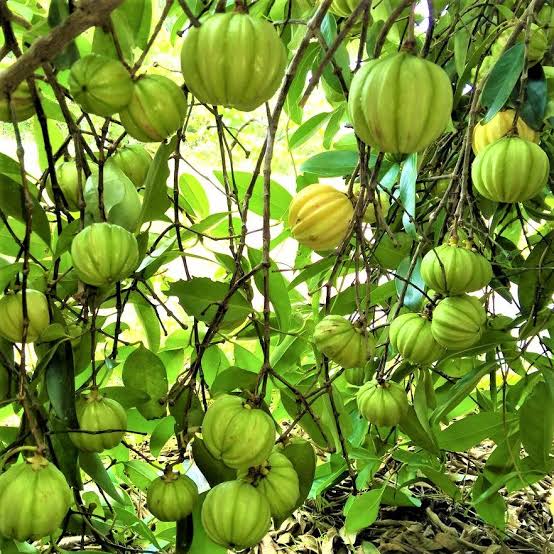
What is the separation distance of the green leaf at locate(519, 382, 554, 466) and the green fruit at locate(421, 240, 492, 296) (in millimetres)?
200

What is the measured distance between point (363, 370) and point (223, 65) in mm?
872

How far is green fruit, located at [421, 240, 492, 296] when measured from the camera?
920 millimetres

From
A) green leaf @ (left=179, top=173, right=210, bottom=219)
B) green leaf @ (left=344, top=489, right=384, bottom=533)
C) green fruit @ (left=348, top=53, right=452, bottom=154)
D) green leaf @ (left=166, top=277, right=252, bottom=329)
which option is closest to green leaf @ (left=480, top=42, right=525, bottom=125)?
green fruit @ (left=348, top=53, right=452, bottom=154)

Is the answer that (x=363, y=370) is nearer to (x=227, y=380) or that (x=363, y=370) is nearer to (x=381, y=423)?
(x=381, y=423)

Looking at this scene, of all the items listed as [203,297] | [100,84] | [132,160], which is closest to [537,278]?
[203,297]

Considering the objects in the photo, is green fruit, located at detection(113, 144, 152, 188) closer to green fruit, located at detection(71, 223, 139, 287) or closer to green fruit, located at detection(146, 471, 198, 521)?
green fruit, located at detection(71, 223, 139, 287)

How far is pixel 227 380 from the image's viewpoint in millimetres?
976

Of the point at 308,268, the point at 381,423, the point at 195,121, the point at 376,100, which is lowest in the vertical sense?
the point at 381,423

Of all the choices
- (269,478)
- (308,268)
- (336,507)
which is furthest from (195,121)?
(269,478)

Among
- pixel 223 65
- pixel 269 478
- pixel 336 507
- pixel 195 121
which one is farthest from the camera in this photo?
pixel 195 121

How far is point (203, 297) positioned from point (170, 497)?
26 cm

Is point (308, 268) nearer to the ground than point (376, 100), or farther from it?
nearer to the ground

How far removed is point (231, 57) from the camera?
568 millimetres

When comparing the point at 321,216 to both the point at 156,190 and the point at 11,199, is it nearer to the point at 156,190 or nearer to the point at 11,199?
the point at 156,190
